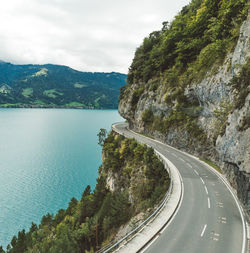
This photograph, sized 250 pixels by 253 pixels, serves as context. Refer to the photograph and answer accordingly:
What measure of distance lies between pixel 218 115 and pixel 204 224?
18273mm

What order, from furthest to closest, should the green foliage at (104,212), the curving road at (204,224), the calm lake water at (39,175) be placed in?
1. the calm lake water at (39,175)
2. the green foliage at (104,212)
3. the curving road at (204,224)

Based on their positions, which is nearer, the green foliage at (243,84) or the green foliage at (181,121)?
the green foliage at (243,84)

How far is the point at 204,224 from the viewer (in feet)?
42.7

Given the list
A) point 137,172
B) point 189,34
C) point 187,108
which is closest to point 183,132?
point 187,108

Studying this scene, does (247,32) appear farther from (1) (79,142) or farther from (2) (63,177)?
(1) (79,142)

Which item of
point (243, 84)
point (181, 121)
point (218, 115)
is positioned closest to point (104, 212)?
point (181, 121)

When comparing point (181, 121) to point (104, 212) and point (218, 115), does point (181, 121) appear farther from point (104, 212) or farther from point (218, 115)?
point (104, 212)

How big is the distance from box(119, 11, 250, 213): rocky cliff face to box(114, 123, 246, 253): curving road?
1748mm

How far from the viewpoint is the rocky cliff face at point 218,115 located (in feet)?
45.8

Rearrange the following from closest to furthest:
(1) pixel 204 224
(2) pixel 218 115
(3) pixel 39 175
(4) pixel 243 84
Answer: (1) pixel 204 224 → (4) pixel 243 84 → (2) pixel 218 115 → (3) pixel 39 175

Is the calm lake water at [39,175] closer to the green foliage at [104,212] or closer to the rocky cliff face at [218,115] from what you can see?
the green foliage at [104,212]

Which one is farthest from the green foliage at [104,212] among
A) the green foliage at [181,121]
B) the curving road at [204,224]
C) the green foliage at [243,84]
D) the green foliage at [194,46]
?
the green foliage at [194,46]

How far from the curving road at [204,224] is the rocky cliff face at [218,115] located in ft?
5.74

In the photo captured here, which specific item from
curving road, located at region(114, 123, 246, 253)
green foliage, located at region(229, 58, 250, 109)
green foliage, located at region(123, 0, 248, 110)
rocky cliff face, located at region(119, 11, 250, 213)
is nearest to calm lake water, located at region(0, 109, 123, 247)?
rocky cliff face, located at region(119, 11, 250, 213)
